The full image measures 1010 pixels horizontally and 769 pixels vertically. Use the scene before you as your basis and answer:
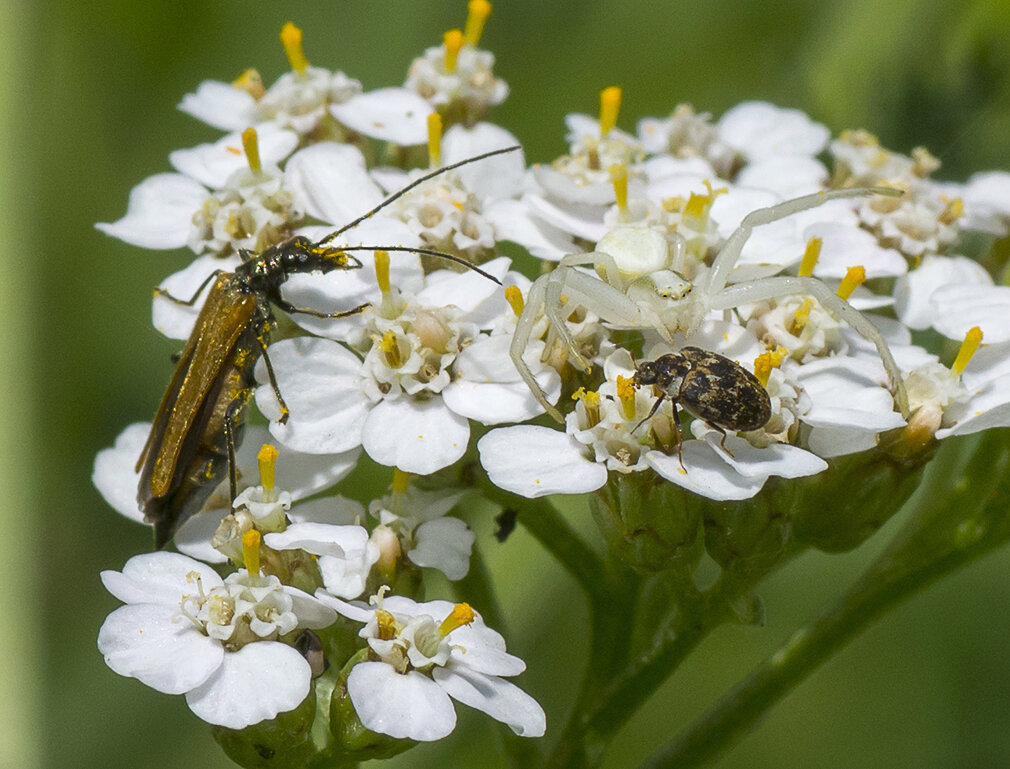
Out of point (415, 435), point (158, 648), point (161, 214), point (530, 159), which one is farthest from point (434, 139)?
point (158, 648)

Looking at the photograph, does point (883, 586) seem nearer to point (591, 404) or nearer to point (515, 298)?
point (591, 404)

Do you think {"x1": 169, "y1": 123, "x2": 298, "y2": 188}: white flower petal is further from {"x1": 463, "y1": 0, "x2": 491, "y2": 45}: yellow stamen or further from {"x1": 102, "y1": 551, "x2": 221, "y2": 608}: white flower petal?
{"x1": 102, "y1": 551, "x2": 221, "y2": 608}: white flower petal

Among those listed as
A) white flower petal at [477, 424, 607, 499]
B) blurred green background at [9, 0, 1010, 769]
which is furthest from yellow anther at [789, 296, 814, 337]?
blurred green background at [9, 0, 1010, 769]

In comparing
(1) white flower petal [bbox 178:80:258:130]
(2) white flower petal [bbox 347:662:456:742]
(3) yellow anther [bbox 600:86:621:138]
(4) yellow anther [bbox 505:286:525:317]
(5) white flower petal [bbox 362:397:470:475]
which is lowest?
(2) white flower petal [bbox 347:662:456:742]

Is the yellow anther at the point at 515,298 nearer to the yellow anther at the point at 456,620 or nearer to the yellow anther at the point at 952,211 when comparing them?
the yellow anther at the point at 456,620

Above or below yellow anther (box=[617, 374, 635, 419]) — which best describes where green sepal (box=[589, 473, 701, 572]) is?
below

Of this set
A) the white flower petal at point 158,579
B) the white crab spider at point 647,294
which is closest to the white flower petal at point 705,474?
the white crab spider at point 647,294
